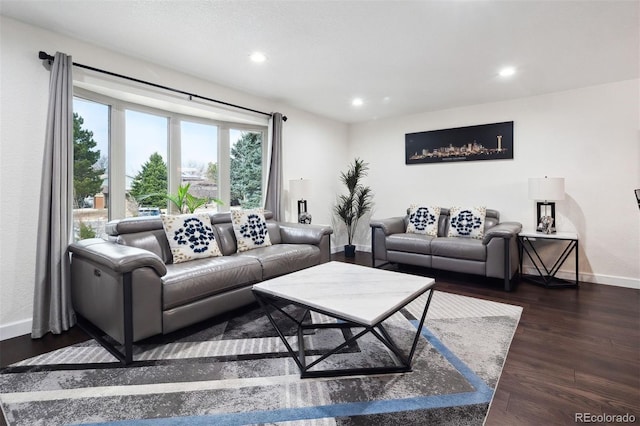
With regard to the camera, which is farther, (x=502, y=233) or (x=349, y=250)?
(x=349, y=250)

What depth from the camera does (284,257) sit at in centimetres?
311

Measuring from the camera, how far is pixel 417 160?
5051mm

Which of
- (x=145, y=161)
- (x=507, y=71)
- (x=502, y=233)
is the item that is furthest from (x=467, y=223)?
(x=145, y=161)

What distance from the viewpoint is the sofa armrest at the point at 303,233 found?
3.60m

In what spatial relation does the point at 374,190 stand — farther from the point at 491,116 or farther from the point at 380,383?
the point at 380,383

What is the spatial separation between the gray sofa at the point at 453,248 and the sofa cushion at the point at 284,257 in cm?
121

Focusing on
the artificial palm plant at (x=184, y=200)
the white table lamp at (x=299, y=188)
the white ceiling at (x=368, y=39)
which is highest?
the white ceiling at (x=368, y=39)

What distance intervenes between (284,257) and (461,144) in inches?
126

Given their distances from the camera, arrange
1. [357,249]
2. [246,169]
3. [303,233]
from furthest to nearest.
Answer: [357,249] → [246,169] → [303,233]

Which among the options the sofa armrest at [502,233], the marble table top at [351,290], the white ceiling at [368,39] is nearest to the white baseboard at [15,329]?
the marble table top at [351,290]

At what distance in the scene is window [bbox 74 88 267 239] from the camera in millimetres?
2967

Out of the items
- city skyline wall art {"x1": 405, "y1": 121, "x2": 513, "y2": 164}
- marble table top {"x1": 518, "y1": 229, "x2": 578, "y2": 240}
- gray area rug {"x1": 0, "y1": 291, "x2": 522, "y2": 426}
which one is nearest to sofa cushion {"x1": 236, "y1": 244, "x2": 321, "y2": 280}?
gray area rug {"x1": 0, "y1": 291, "x2": 522, "y2": 426}

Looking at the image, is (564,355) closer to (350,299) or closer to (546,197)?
(350,299)

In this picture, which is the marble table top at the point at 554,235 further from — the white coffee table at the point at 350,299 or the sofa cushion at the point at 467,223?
the white coffee table at the point at 350,299
